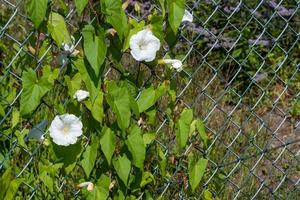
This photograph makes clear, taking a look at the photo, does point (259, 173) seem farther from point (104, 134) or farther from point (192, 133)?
point (104, 134)

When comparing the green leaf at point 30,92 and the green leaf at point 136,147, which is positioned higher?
the green leaf at point 30,92

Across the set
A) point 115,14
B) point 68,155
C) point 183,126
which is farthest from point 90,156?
point 115,14

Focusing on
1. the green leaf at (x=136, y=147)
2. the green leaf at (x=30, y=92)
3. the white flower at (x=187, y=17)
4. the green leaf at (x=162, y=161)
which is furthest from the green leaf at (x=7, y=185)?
the white flower at (x=187, y=17)

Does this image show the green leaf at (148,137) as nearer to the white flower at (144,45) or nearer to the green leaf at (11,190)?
the white flower at (144,45)

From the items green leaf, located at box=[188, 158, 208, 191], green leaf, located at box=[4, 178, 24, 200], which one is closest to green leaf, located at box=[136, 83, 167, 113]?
green leaf, located at box=[188, 158, 208, 191]

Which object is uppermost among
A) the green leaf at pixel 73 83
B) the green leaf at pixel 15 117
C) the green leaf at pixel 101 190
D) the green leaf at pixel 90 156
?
the green leaf at pixel 73 83

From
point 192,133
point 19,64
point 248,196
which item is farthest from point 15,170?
point 248,196

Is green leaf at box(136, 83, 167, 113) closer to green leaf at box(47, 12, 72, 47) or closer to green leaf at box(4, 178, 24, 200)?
green leaf at box(47, 12, 72, 47)
